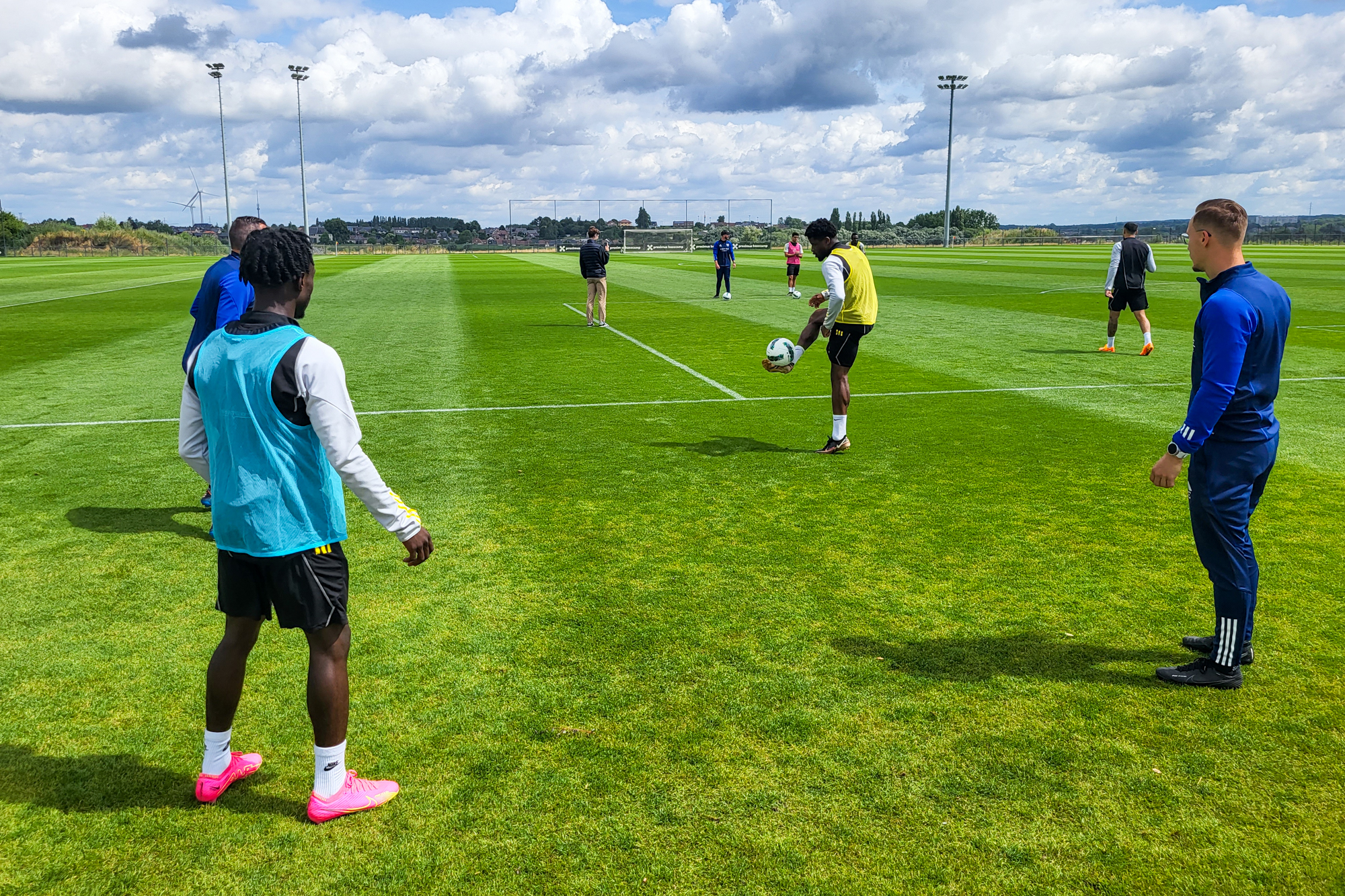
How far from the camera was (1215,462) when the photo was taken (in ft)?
14.7

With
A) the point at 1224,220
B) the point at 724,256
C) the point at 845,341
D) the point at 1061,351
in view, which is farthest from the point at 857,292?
the point at 724,256

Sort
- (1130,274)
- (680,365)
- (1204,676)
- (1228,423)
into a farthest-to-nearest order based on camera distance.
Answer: (680,365) < (1130,274) < (1204,676) < (1228,423)

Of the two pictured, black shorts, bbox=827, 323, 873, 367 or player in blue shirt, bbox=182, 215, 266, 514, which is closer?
player in blue shirt, bbox=182, 215, 266, 514

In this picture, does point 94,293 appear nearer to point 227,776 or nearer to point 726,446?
point 726,446

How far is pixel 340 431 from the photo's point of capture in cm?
330

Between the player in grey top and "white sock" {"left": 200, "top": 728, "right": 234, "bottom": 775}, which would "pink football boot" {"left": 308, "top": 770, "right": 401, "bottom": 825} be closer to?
"white sock" {"left": 200, "top": 728, "right": 234, "bottom": 775}

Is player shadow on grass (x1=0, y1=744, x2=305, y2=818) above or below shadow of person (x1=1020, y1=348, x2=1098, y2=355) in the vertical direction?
below

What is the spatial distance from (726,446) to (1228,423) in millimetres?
5702

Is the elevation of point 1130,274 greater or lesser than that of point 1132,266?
lesser

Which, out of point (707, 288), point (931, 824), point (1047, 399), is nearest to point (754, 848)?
point (931, 824)

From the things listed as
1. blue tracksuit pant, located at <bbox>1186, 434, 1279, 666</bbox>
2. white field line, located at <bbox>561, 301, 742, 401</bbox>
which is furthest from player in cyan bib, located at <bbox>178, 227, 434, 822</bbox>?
white field line, located at <bbox>561, 301, 742, 401</bbox>

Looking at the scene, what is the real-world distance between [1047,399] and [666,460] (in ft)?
18.6

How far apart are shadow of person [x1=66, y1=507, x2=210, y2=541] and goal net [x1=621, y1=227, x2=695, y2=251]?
94.0 metres

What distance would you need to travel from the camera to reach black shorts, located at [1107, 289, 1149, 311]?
1532cm
